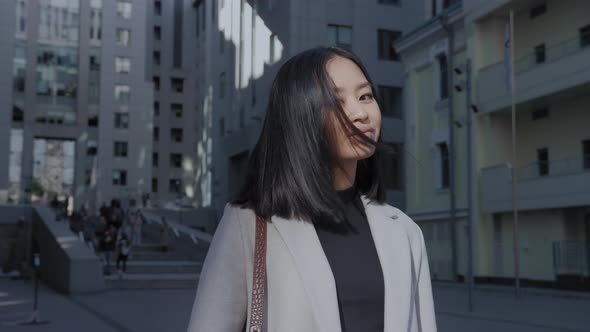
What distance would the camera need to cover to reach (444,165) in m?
29.6

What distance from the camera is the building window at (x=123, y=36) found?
67.8 meters

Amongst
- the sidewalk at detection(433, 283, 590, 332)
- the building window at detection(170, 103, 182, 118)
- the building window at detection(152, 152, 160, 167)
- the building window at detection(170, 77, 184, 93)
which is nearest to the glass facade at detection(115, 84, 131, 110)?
the building window at detection(152, 152, 160, 167)

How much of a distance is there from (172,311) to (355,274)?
13.2m

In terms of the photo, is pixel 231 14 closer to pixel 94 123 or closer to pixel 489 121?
pixel 489 121

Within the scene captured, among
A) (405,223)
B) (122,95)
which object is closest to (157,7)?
(122,95)

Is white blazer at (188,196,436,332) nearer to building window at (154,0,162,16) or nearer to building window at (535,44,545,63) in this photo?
building window at (535,44,545,63)

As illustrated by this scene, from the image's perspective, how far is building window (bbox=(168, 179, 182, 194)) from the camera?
3214 inches

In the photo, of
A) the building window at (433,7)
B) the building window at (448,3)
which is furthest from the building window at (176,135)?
the building window at (448,3)

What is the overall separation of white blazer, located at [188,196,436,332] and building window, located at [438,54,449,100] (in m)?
28.4

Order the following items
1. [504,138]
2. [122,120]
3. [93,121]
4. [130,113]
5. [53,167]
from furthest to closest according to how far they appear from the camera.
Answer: [130,113], [122,120], [93,121], [53,167], [504,138]

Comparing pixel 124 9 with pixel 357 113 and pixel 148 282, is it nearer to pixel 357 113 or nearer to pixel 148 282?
pixel 148 282

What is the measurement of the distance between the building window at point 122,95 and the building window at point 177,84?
16337 millimetres

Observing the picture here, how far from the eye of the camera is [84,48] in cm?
6500

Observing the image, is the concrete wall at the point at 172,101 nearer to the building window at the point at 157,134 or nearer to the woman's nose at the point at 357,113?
the building window at the point at 157,134
